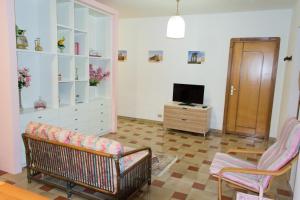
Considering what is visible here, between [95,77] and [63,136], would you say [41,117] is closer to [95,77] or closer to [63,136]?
[63,136]

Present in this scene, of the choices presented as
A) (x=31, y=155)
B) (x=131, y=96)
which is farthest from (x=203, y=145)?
(x=31, y=155)

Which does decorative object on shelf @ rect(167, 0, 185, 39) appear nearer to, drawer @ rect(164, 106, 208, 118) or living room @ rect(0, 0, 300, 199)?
living room @ rect(0, 0, 300, 199)

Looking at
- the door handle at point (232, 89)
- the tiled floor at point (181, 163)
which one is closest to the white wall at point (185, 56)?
the door handle at point (232, 89)

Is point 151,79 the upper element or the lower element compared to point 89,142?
upper

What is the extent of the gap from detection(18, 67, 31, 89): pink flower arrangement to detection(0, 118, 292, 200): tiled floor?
50.4 inches

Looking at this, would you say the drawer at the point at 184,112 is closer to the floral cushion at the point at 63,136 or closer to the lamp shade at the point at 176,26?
the lamp shade at the point at 176,26

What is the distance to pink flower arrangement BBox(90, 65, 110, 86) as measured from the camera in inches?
183

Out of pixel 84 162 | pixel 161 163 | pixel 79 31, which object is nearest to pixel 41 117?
pixel 84 162

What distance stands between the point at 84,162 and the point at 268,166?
75.7 inches

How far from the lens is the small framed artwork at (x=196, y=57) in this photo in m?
5.40

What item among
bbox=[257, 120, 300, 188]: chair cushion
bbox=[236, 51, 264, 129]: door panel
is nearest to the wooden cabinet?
bbox=[236, 51, 264, 129]: door panel

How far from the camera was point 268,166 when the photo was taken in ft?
7.77

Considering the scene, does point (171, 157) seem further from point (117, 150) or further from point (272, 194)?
point (117, 150)

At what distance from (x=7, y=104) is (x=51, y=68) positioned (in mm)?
961
